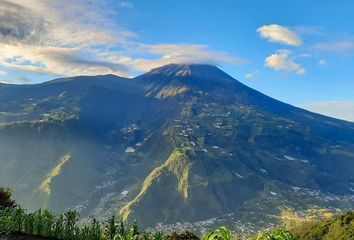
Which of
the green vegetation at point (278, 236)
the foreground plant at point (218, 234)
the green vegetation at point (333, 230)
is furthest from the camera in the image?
the green vegetation at point (333, 230)

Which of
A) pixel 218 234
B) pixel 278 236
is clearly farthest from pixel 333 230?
pixel 218 234

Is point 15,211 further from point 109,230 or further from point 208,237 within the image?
point 208,237

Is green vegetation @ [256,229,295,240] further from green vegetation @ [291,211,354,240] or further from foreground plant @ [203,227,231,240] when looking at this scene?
green vegetation @ [291,211,354,240]

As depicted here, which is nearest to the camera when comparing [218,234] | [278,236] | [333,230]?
[218,234]

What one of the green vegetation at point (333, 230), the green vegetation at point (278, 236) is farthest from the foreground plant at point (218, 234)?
the green vegetation at point (333, 230)

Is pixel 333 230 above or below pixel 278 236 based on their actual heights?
below

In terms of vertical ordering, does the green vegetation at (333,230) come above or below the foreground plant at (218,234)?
below

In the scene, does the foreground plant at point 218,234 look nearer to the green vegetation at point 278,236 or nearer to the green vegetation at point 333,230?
the green vegetation at point 278,236

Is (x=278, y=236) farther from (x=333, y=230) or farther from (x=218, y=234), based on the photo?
(x=333, y=230)

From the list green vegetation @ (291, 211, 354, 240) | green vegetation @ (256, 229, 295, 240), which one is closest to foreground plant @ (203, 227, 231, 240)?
green vegetation @ (256, 229, 295, 240)

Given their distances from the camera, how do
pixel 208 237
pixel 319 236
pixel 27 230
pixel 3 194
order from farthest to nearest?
pixel 319 236
pixel 3 194
pixel 27 230
pixel 208 237

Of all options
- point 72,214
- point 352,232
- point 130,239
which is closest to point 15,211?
point 72,214
